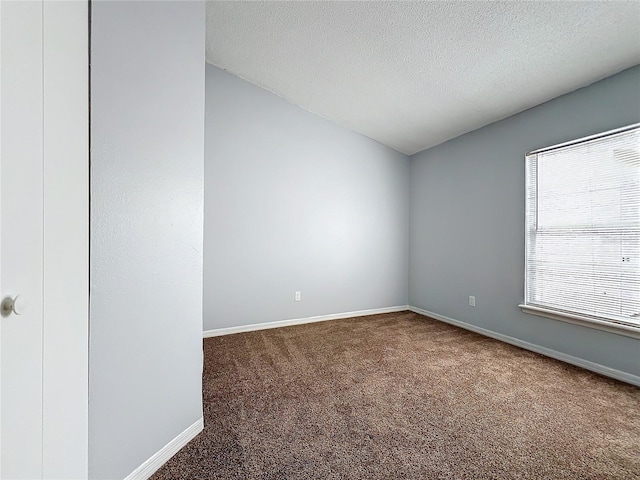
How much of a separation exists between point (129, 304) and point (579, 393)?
2.83m

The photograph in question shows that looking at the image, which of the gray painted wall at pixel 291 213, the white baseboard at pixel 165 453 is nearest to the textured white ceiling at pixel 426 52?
the gray painted wall at pixel 291 213

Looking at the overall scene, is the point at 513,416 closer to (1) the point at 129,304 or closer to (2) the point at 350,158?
(1) the point at 129,304

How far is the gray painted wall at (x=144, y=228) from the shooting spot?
108cm

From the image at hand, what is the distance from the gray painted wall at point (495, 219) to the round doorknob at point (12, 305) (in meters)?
3.44

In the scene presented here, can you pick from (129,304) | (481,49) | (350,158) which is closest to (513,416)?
(129,304)

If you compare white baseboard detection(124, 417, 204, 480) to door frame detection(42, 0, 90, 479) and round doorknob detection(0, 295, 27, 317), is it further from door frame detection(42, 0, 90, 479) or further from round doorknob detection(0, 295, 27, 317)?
round doorknob detection(0, 295, 27, 317)

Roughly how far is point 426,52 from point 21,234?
278 cm

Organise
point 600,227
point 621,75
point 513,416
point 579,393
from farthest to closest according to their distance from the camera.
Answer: point 600,227
point 621,75
point 579,393
point 513,416

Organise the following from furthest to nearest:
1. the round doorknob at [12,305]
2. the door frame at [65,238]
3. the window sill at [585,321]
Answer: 1. the window sill at [585,321]
2. the door frame at [65,238]
3. the round doorknob at [12,305]

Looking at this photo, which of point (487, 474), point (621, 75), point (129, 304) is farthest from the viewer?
point (621, 75)

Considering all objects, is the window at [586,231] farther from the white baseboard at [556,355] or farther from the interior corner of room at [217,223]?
the white baseboard at [556,355]

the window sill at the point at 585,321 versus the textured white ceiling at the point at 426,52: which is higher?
the textured white ceiling at the point at 426,52

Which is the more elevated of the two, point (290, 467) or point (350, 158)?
point (350, 158)

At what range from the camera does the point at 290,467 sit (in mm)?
1344
